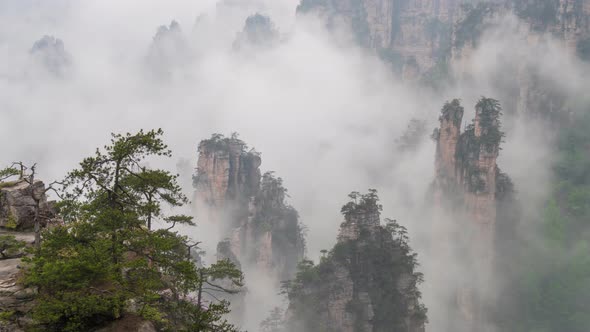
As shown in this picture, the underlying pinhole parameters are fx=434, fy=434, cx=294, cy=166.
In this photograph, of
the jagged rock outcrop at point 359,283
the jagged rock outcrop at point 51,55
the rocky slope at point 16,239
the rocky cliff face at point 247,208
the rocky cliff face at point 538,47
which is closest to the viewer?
the rocky slope at point 16,239

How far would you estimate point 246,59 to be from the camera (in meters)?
159

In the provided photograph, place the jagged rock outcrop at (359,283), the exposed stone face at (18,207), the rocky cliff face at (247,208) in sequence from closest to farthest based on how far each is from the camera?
the exposed stone face at (18,207)
the jagged rock outcrop at (359,283)
the rocky cliff face at (247,208)

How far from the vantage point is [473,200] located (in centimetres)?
5525

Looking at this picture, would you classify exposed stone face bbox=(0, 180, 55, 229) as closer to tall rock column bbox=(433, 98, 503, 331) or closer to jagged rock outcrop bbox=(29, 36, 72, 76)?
tall rock column bbox=(433, 98, 503, 331)

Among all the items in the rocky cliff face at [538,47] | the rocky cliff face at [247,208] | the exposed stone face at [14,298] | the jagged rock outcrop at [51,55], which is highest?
the jagged rock outcrop at [51,55]

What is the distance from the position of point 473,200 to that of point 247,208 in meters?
31.0

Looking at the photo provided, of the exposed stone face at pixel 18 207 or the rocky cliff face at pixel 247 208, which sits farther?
the rocky cliff face at pixel 247 208

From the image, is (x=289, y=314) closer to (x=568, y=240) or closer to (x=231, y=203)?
(x=231, y=203)

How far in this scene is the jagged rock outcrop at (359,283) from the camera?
4259 centimetres

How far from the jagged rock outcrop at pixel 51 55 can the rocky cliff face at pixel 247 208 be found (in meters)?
145

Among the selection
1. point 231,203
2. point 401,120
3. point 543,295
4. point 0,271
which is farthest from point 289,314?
point 401,120

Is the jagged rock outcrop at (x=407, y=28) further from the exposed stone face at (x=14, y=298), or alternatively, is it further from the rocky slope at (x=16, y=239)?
the exposed stone face at (x=14, y=298)

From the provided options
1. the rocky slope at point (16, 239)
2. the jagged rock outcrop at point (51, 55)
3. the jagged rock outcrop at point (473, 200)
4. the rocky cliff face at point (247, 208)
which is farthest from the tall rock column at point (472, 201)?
the jagged rock outcrop at point (51, 55)

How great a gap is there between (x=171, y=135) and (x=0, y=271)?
15151 centimetres
